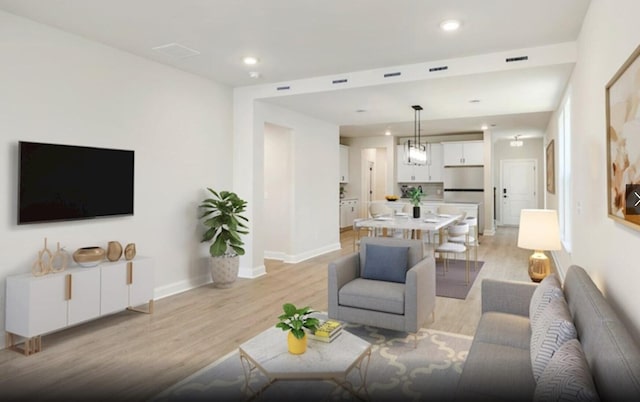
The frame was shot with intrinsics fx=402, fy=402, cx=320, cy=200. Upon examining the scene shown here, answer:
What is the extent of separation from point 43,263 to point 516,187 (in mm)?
11939

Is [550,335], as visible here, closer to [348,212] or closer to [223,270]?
[223,270]

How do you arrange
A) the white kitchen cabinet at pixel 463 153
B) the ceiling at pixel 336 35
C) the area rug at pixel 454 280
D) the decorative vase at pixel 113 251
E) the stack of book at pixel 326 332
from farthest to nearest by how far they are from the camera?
the white kitchen cabinet at pixel 463 153 → the area rug at pixel 454 280 → the decorative vase at pixel 113 251 → the ceiling at pixel 336 35 → the stack of book at pixel 326 332

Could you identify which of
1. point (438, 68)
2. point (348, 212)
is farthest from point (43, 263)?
point (348, 212)

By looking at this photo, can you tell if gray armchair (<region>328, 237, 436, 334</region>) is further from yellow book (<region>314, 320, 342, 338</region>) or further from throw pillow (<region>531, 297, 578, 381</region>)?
throw pillow (<region>531, 297, 578, 381</region>)

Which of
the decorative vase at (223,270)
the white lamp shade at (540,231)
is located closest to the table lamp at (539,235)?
the white lamp shade at (540,231)

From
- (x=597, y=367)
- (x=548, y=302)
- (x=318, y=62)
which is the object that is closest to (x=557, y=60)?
(x=318, y=62)

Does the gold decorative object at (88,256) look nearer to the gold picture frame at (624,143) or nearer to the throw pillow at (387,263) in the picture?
the throw pillow at (387,263)

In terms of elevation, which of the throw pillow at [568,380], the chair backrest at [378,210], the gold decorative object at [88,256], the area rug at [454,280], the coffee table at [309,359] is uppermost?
the chair backrest at [378,210]

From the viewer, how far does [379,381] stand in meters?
2.63

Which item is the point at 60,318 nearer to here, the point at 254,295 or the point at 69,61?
the point at 254,295

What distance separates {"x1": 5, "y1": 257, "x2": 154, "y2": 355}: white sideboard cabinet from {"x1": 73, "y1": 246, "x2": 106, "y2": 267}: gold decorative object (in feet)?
0.21

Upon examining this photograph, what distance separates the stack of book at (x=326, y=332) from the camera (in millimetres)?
2379

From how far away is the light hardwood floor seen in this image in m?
2.63

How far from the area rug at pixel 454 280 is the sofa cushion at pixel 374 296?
1644 mm
